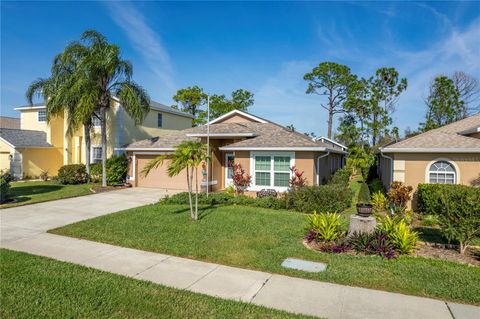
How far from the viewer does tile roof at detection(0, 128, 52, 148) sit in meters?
24.1

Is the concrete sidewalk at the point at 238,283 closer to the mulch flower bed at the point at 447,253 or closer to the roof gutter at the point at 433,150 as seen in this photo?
the mulch flower bed at the point at 447,253

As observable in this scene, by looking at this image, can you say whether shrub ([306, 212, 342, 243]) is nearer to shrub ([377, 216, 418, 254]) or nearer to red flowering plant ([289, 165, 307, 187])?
shrub ([377, 216, 418, 254])

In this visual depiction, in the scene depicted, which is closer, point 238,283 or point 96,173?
point 238,283

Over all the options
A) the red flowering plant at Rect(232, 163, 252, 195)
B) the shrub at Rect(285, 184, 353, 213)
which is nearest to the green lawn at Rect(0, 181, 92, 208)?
the red flowering plant at Rect(232, 163, 252, 195)

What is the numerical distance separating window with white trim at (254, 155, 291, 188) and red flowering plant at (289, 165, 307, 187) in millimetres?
442

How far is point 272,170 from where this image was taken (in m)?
15.8

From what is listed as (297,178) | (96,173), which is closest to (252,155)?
(297,178)

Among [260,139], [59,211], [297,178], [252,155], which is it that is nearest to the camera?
[59,211]

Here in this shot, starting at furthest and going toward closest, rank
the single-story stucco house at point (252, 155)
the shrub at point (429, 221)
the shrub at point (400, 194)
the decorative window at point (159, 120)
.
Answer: the decorative window at point (159, 120)
the single-story stucco house at point (252, 155)
the shrub at point (400, 194)
the shrub at point (429, 221)

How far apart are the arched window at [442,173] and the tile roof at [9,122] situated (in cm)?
4101

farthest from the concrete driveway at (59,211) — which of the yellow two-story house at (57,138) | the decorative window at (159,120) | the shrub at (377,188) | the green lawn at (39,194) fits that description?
the shrub at (377,188)

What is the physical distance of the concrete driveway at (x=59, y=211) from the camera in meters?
9.50

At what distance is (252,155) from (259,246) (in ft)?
28.7

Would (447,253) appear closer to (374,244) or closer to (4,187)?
(374,244)
